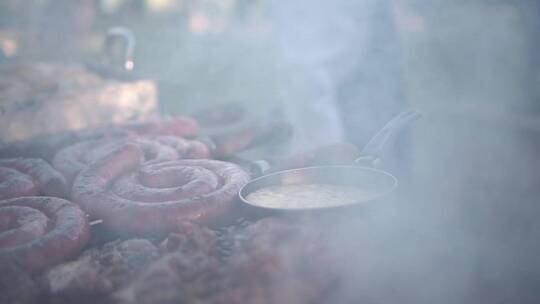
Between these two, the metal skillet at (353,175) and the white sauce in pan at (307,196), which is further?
the metal skillet at (353,175)

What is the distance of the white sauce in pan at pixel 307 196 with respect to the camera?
8.65 ft

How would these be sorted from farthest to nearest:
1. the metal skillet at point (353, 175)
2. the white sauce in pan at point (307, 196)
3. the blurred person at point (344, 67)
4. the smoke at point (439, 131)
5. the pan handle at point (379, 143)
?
1. the blurred person at point (344, 67)
2. the pan handle at point (379, 143)
3. the metal skillet at point (353, 175)
4. the white sauce in pan at point (307, 196)
5. the smoke at point (439, 131)

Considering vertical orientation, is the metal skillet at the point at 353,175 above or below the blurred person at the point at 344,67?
below

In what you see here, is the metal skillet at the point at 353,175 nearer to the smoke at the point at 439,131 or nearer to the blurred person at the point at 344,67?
the smoke at the point at 439,131

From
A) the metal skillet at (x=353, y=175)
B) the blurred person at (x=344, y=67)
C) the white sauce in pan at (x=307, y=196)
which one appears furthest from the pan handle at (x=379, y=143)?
the blurred person at (x=344, y=67)

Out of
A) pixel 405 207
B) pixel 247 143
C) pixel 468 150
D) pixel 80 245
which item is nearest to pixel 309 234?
pixel 405 207

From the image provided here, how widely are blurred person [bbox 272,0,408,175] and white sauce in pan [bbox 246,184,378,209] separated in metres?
2.16

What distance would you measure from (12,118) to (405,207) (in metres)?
4.22

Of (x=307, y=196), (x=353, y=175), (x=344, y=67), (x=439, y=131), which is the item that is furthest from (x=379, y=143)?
(x=439, y=131)

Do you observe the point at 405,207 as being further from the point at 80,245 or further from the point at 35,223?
the point at 35,223

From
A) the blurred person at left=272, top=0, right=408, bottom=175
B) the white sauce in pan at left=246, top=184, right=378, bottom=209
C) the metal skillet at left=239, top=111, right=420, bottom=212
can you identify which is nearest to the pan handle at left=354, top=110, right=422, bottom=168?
the metal skillet at left=239, top=111, right=420, bottom=212

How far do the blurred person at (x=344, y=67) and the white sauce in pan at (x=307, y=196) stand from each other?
2.16m

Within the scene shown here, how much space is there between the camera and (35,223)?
249cm

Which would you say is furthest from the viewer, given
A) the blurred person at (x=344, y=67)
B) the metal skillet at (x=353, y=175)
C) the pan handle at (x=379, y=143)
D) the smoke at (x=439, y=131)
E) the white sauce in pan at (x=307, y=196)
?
the blurred person at (x=344, y=67)
